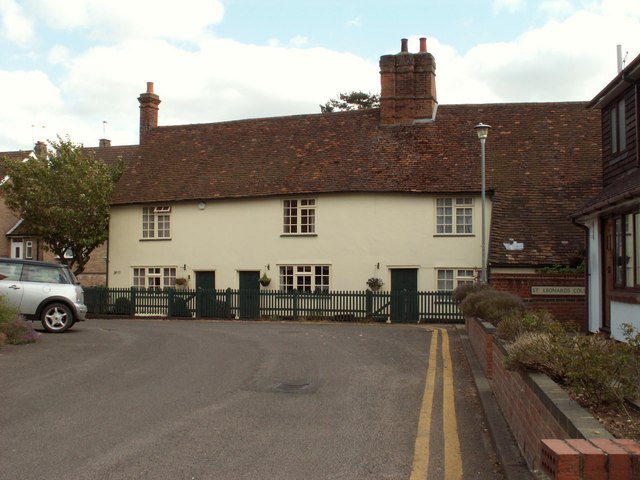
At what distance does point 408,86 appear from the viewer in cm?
3038

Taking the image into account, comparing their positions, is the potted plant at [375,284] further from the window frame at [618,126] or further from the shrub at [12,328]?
the shrub at [12,328]

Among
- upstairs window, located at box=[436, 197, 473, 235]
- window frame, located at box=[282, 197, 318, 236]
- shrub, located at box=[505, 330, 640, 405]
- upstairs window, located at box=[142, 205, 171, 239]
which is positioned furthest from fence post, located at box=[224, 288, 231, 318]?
shrub, located at box=[505, 330, 640, 405]

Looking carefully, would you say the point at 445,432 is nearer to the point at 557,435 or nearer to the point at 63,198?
the point at 557,435

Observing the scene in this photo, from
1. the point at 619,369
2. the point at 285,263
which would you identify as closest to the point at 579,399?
the point at 619,369

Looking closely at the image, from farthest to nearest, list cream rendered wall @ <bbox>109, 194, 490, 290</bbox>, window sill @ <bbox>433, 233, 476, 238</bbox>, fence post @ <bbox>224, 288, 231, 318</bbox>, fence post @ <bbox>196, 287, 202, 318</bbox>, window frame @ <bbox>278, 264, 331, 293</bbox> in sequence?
window frame @ <bbox>278, 264, 331, 293</bbox> → fence post @ <bbox>196, 287, 202, 318</bbox> → fence post @ <bbox>224, 288, 231, 318</bbox> → cream rendered wall @ <bbox>109, 194, 490, 290</bbox> → window sill @ <bbox>433, 233, 476, 238</bbox>

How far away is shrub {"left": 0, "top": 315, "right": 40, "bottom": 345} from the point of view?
14195mm

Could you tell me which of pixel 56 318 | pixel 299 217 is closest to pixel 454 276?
pixel 299 217

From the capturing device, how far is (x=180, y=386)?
9.93 metres

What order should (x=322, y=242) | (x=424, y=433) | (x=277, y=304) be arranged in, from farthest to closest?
(x=322, y=242)
(x=277, y=304)
(x=424, y=433)

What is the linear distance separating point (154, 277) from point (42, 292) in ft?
48.2

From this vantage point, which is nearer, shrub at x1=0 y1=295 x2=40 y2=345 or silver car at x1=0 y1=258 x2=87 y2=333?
shrub at x1=0 y1=295 x2=40 y2=345

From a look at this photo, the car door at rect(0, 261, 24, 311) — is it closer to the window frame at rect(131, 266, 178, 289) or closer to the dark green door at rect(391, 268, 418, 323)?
the dark green door at rect(391, 268, 418, 323)

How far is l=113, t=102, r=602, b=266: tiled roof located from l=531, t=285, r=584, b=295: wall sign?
2547 millimetres

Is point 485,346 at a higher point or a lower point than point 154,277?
lower
